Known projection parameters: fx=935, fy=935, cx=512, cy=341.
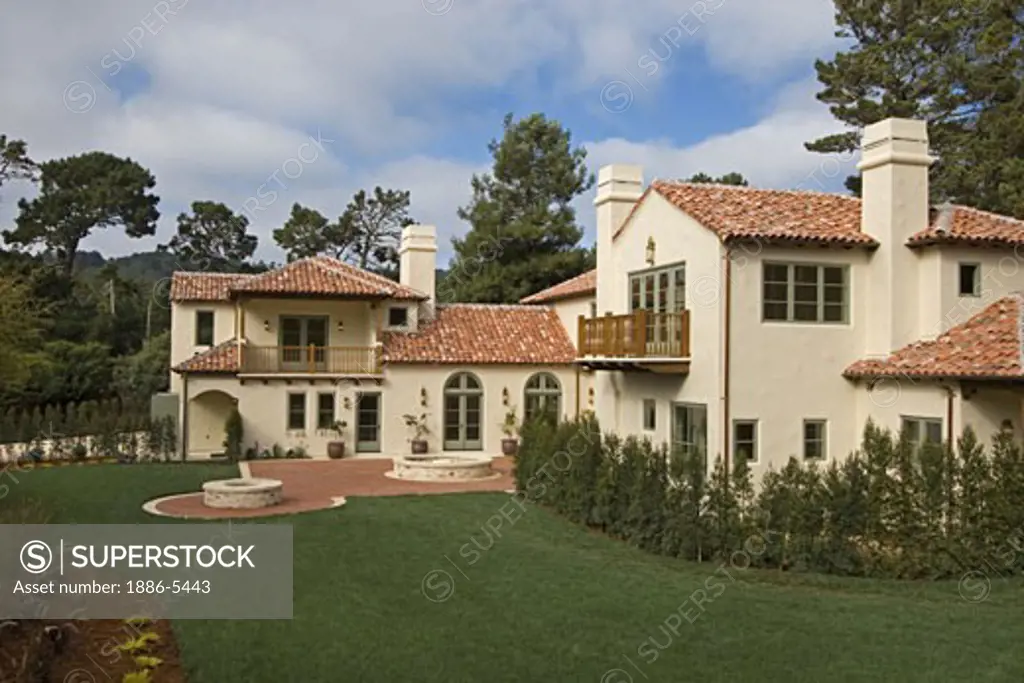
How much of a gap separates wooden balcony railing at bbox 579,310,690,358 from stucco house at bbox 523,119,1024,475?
5cm

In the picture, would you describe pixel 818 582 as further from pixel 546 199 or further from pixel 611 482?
pixel 546 199

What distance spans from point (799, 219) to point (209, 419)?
20424 mm

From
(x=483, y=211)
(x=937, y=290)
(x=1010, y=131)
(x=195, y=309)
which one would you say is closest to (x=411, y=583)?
(x=937, y=290)

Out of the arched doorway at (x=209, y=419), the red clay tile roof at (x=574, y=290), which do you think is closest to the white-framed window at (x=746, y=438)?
the red clay tile roof at (x=574, y=290)

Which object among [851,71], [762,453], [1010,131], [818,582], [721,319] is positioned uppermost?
[851,71]

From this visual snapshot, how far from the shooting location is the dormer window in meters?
30.5

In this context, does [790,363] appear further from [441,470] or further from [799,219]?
[441,470]

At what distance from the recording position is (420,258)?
105ft

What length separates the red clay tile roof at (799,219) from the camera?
1798 cm

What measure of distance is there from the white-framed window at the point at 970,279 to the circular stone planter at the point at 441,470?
11.8 meters

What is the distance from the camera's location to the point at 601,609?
1141cm

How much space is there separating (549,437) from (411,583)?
7534mm

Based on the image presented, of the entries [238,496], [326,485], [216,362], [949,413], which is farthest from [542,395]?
[949,413]

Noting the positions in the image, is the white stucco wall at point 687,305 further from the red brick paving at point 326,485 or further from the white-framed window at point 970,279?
the white-framed window at point 970,279
